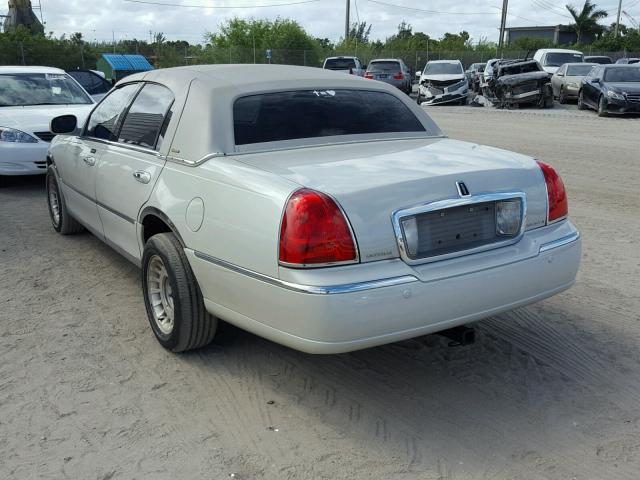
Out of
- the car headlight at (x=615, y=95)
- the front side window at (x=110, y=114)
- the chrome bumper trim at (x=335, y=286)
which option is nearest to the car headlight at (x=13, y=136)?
the front side window at (x=110, y=114)

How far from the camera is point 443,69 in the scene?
82.8ft

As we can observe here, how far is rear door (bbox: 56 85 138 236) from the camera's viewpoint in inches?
194

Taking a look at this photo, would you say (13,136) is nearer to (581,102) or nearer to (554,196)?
(554,196)

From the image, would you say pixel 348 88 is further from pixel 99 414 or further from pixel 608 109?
pixel 608 109

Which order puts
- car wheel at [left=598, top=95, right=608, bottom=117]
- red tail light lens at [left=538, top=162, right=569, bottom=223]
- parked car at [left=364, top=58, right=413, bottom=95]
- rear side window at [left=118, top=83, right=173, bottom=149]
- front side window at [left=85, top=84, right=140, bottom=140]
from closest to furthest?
1. red tail light lens at [left=538, top=162, right=569, bottom=223]
2. rear side window at [left=118, top=83, right=173, bottom=149]
3. front side window at [left=85, top=84, right=140, bottom=140]
4. car wheel at [left=598, top=95, right=608, bottom=117]
5. parked car at [left=364, top=58, right=413, bottom=95]

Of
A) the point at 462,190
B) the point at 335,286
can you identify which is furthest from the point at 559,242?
the point at 335,286

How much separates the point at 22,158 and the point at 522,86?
55.0 ft

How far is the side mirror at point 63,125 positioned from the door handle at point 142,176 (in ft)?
6.65

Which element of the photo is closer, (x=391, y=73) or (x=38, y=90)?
(x=38, y=90)

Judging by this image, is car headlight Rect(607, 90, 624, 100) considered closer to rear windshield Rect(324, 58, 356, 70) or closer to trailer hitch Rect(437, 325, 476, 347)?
rear windshield Rect(324, 58, 356, 70)

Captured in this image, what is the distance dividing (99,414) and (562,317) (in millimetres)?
2996

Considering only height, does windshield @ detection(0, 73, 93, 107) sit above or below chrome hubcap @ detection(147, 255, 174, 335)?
above

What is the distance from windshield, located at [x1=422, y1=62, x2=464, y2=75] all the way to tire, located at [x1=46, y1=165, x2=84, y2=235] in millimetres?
20395

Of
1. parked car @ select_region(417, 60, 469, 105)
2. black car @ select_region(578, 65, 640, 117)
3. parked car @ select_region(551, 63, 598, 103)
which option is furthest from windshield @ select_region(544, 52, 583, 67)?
black car @ select_region(578, 65, 640, 117)
